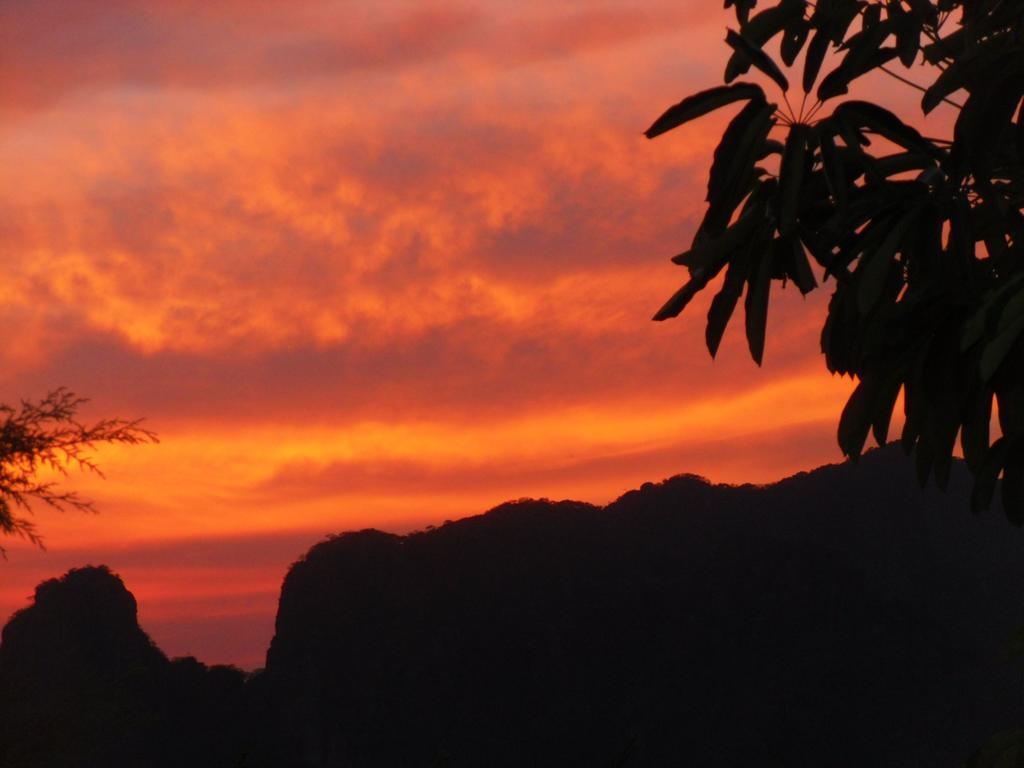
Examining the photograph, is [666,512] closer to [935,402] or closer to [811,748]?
[811,748]

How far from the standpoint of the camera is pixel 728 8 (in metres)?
10.3

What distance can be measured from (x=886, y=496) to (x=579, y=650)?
40.8 m

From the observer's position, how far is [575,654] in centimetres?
12150

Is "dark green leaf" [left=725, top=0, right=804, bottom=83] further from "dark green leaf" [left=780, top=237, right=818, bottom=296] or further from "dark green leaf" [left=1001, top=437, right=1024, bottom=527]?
"dark green leaf" [left=1001, top=437, right=1024, bottom=527]

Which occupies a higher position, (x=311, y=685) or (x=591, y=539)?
(x=591, y=539)

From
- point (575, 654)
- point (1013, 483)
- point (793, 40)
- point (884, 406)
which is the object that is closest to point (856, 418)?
point (884, 406)

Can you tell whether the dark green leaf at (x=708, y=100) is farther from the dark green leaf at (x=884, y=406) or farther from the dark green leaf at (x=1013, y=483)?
the dark green leaf at (x=1013, y=483)

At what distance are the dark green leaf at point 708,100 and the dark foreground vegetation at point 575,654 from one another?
101937 mm

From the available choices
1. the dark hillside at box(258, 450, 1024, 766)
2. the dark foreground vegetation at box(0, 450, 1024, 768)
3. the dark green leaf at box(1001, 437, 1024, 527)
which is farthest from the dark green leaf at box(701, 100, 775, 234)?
the dark hillside at box(258, 450, 1024, 766)

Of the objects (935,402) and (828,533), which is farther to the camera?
(828,533)

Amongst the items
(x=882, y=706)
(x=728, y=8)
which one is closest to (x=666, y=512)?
(x=882, y=706)

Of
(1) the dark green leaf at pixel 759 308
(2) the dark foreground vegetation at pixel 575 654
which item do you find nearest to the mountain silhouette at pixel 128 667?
(2) the dark foreground vegetation at pixel 575 654

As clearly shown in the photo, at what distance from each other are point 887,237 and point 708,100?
1487 mm

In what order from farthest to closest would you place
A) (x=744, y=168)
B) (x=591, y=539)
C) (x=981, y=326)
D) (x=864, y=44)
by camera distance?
(x=591, y=539) → (x=864, y=44) → (x=744, y=168) → (x=981, y=326)
